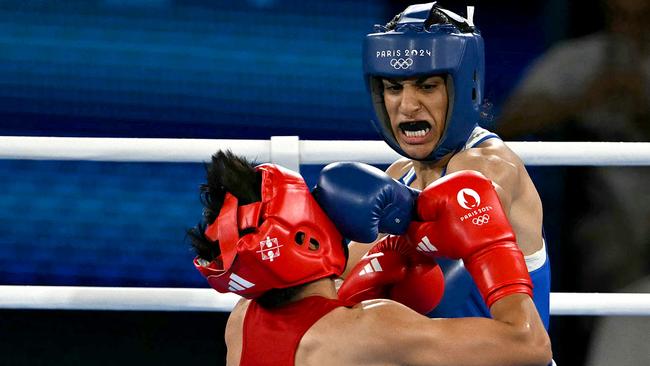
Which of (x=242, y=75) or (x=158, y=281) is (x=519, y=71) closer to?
(x=242, y=75)

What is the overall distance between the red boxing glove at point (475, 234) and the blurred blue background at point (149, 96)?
2.04 metres

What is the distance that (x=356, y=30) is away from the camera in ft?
13.1

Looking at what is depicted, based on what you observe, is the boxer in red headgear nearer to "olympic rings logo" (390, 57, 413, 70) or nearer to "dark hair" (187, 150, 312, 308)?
"dark hair" (187, 150, 312, 308)

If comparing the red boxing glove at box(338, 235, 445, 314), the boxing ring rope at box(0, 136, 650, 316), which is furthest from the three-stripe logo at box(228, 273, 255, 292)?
the boxing ring rope at box(0, 136, 650, 316)

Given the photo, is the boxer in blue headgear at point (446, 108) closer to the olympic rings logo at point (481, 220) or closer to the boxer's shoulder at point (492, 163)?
the boxer's shoulder at point (492, 163)

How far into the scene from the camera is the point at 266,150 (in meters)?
2.83

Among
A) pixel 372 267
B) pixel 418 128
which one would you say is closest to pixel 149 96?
pixel 418 128

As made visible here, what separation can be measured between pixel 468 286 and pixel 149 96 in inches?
82.5

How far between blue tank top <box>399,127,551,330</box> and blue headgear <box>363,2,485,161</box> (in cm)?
7

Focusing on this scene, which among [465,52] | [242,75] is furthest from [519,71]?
[465,52]

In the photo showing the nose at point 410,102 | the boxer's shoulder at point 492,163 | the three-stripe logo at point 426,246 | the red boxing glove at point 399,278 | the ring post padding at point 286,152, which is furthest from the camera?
the ring post padding at point 286,152

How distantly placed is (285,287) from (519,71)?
2215 mm

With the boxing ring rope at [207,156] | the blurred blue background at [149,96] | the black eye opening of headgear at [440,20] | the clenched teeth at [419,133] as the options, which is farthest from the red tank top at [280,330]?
the blurred blue background at [149,96]

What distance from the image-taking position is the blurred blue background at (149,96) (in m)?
3.85
